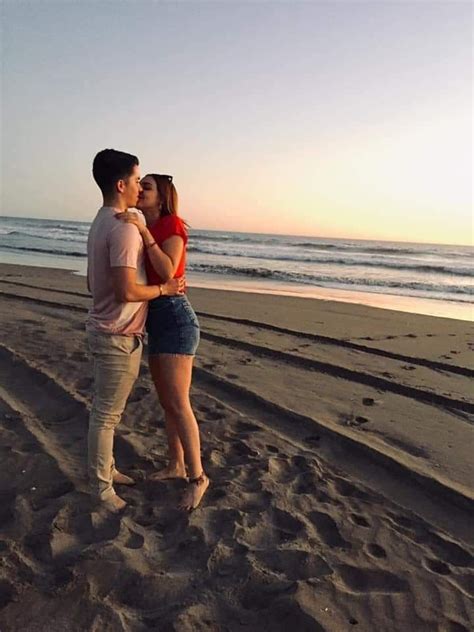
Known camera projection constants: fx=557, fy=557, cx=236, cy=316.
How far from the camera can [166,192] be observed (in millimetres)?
3340

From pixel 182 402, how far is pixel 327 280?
56.2 ft

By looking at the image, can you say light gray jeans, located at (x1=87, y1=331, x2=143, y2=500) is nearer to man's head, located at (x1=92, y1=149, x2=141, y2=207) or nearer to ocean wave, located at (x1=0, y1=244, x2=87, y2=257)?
man's head, located at (x1=92, y1=149, x2=141, y2=207)

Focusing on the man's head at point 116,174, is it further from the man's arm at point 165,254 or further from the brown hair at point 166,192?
the man's arm at point 165,254

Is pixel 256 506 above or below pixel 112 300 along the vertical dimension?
below

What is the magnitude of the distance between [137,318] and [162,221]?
1.95ft

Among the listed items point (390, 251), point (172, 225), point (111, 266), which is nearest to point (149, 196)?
point (172, 225)

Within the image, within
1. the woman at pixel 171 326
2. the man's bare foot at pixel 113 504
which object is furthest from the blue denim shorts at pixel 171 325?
the man's bare foot at pixel 113 504

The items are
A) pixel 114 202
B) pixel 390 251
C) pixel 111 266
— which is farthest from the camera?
pixel 390 251

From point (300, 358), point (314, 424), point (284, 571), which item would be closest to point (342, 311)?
point (300, 358)

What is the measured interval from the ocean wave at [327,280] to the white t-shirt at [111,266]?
608 inches

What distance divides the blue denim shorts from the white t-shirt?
9 cm

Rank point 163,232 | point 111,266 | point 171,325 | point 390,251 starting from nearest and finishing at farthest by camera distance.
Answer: point 111,266, point 163,232, point 171,325, point 390,251

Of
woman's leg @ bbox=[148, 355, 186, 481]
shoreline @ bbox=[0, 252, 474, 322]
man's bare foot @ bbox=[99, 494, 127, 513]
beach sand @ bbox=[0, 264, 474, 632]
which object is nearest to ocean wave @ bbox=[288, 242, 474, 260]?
shoreline @ bbox=[0, 252, 474, 322]

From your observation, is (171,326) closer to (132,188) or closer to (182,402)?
(182,402)
